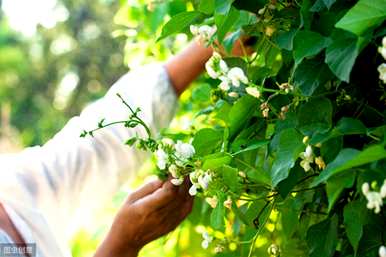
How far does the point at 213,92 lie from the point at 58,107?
8.72 meters

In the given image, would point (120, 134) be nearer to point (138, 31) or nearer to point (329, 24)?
point (138, 31)

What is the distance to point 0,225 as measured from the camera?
1080mm

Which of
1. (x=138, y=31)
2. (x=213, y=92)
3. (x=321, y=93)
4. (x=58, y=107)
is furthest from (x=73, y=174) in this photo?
(x=58, y=107)

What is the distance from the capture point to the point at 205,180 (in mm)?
719

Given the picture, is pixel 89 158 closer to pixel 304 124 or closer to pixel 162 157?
pixel 162 157

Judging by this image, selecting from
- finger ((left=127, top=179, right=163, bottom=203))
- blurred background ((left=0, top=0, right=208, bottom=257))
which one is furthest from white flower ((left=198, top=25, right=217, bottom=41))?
blurred background ((left=0, top=0, right=208, bottom=257))

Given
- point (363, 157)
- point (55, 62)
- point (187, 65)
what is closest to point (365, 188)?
point (363, 157)

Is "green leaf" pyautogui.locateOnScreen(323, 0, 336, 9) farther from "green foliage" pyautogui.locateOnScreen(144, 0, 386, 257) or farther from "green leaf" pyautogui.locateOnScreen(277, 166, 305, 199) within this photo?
"green leaf" pyautogui.locateOnScreen(277, 166, 305, 199)

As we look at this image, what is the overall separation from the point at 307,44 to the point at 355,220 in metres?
0.16

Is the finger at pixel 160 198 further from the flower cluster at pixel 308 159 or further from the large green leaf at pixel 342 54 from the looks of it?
the large green leaf at pixel 342 54

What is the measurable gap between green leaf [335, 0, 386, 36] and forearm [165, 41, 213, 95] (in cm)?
67

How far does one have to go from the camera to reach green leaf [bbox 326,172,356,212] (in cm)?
59

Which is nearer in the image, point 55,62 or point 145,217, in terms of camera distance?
point 145,217

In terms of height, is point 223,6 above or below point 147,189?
above
